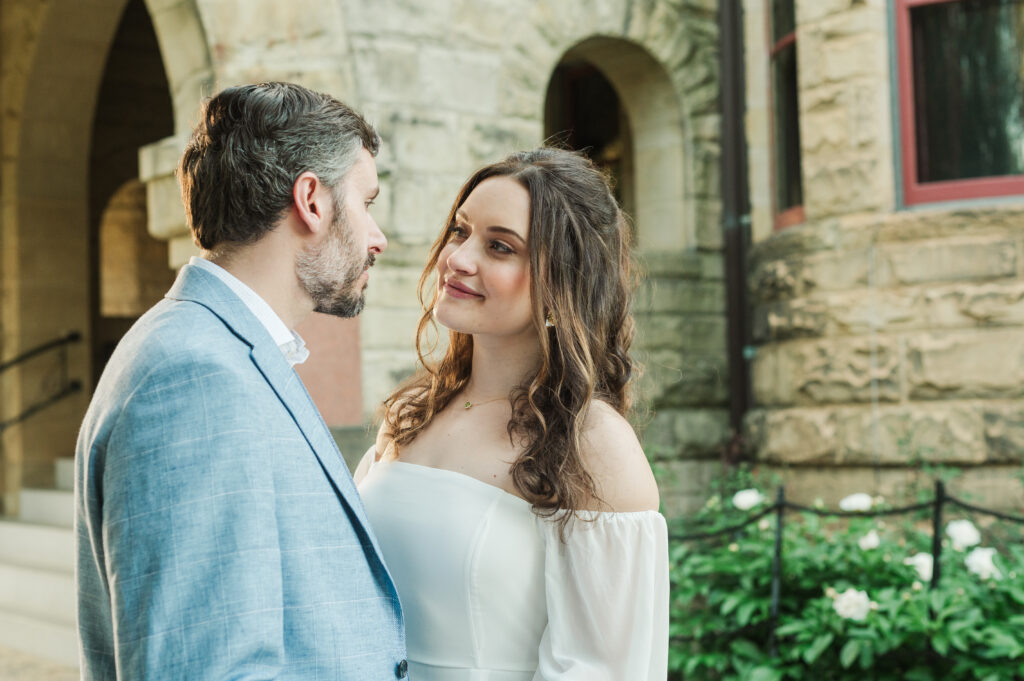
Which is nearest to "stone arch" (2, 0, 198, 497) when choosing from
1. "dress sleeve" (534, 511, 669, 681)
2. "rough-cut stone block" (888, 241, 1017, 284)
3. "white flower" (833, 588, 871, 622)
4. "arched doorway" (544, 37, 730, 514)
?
"arched doorway" (544, 37, 730, 514)

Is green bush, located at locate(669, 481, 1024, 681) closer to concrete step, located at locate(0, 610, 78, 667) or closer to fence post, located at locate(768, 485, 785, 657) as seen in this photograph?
fence post, located at locate(768, 485, 785, 657)

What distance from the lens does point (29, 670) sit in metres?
5.38

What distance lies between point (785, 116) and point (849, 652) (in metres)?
3.54

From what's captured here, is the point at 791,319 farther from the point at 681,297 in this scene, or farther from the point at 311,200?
the point at 311,200

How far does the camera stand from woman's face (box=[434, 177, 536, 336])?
6.84 feet

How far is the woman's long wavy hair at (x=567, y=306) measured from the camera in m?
1.99

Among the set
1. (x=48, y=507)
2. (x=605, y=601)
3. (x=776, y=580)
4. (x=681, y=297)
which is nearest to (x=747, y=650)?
(x=776, y=580)

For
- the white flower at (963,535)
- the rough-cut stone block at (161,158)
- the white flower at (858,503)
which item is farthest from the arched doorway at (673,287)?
the rough-cut stone block at (161,158)

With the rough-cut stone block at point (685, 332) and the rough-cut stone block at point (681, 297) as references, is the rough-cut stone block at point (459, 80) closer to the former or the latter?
the rough-cut stone block at point (681, 297)

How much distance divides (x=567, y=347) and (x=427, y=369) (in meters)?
0.58

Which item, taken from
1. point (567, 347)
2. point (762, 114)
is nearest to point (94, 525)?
Result: point (567, 347)

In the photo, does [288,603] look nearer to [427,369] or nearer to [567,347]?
[567,347]

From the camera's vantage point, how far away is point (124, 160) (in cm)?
1050

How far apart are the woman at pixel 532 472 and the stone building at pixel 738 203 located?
6.17 ft
